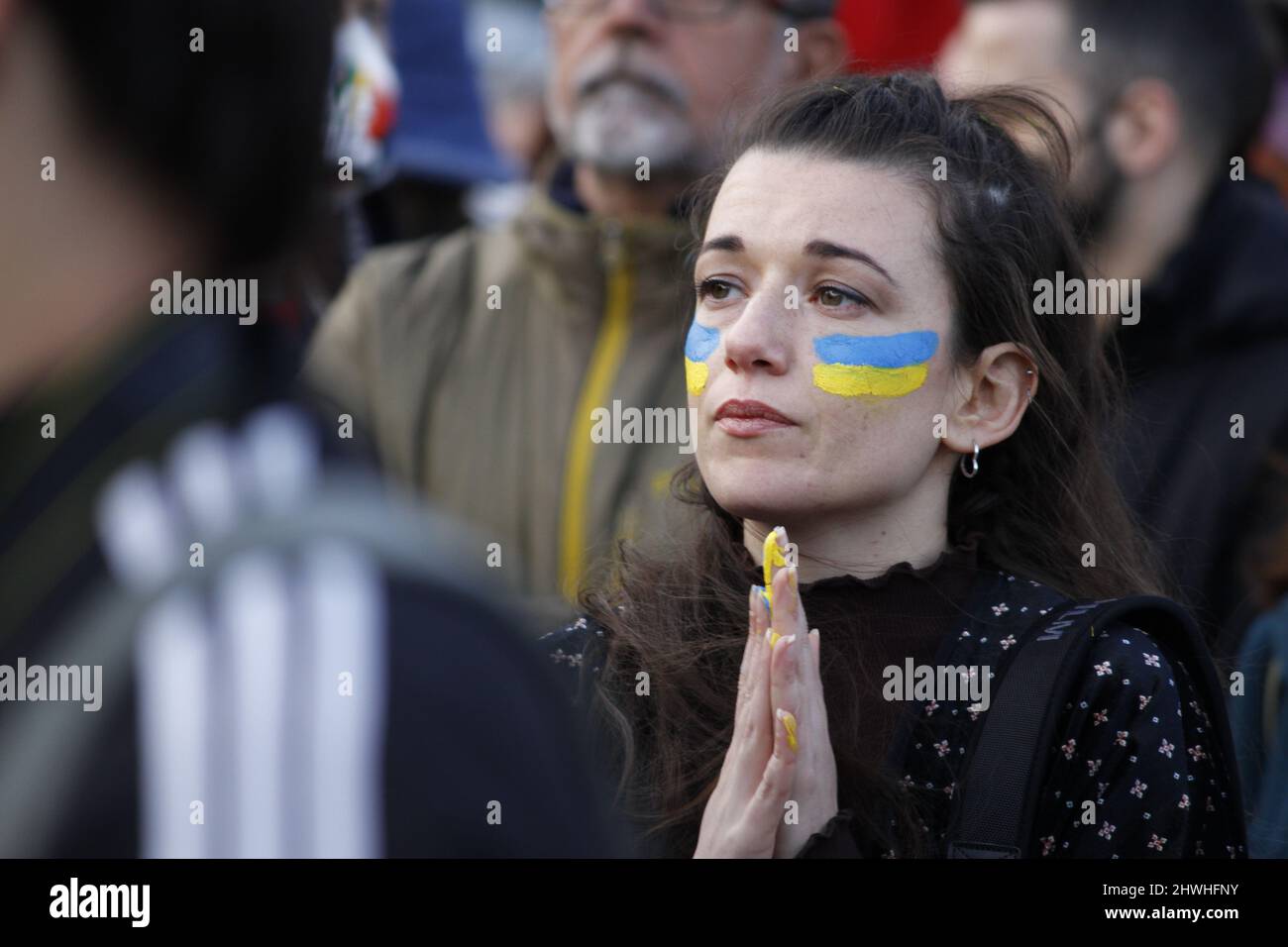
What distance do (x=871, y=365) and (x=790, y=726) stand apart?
552mm

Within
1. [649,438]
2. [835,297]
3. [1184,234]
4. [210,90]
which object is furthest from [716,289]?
[1184,234]

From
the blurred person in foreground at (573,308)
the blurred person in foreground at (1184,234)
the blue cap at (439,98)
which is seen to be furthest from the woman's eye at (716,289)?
the blue cap at (439,98)

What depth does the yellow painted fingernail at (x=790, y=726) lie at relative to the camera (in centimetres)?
197

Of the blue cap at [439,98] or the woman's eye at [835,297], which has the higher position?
the blue cap at [439,98]

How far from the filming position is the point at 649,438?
355 cm

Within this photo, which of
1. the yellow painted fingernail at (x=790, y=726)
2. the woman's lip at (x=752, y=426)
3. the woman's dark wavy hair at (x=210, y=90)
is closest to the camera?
the woman's dark wavy hair at (x=210, y=90)

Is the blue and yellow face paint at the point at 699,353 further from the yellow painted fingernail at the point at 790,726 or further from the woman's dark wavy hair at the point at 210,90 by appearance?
the woman's dark wavy hair at the point at 210,90

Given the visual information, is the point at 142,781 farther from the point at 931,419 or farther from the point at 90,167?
the point at 931,419

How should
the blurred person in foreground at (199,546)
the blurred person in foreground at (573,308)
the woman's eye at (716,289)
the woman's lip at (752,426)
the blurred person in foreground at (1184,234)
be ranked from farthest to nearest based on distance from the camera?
the blurred person in foreground at (573,308) < the blurred person in foreground at (1184,234) < the woman's eye at (716,289) < the woman's lip at (752,426) < the blurred person in foreground at (199,546)

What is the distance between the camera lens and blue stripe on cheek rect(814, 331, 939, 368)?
7.40 feet

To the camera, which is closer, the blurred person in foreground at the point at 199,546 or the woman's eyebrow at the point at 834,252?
the blurred person in foreground at the point at 199,546

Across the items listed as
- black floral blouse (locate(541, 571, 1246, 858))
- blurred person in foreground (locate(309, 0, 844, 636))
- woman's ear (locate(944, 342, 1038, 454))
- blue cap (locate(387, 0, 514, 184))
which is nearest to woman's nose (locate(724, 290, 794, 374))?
woman's ear (locate(944, 342, 1038, 454))

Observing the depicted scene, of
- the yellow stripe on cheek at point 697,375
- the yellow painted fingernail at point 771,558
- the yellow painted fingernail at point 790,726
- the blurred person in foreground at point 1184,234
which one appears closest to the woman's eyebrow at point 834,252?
the yellow stripe on cheek at point 697,375

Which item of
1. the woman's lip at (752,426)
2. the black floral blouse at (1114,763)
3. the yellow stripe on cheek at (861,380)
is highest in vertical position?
the yellow stripe on cheek at (861,380)
